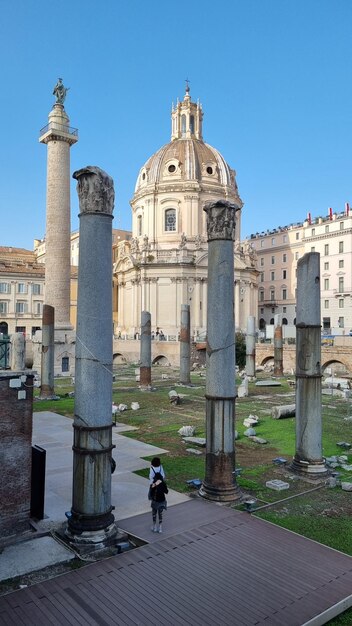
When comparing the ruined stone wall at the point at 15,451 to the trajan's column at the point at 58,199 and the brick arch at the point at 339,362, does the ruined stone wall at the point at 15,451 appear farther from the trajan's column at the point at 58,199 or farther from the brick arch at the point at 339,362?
the brick arch at the point at 339,362

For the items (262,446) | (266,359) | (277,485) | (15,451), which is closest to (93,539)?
(15,451)

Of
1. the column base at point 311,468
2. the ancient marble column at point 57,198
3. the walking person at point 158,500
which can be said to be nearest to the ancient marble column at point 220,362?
the walking person at point 158,500

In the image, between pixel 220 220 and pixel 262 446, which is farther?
pixel 262 446

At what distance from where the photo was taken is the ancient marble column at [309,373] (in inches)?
488

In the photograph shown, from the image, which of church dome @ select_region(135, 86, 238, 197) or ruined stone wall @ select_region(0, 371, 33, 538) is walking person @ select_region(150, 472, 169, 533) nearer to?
ruined stone wall @ select_region(0, 371, 33, 538)

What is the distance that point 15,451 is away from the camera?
28.5 feet

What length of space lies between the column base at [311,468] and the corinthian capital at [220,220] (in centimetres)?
576

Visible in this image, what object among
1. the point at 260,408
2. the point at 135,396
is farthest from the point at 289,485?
the point at 135,396

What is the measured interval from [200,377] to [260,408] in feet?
46.8

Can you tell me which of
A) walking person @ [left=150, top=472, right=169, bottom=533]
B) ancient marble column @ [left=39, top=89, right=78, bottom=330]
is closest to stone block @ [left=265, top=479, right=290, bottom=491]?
walking person @ [left=150, top=472, right=169, bottom=533]

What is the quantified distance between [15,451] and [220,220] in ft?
19.6

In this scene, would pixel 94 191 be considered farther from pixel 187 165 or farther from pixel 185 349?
pixel 187 165

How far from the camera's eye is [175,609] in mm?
6578

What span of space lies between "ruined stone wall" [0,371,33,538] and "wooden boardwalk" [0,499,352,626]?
168 cm
